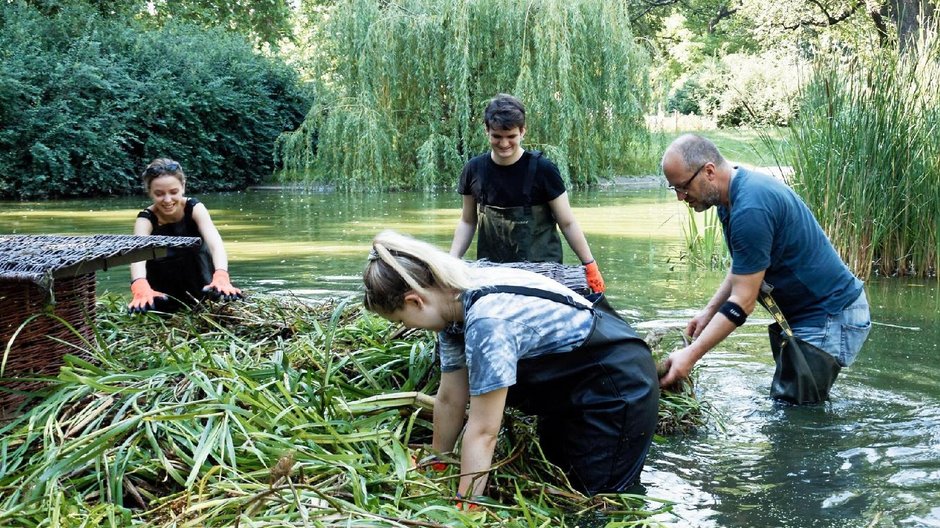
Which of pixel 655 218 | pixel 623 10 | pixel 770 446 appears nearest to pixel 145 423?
pixel 770 446

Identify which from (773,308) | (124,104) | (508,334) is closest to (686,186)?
(773,308)

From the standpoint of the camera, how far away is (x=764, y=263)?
435 centimetres

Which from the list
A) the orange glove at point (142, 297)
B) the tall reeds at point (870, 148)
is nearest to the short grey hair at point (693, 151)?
the orange glove at point (142, 297)

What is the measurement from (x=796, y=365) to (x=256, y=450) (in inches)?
111

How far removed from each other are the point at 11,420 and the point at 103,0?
2510 cm

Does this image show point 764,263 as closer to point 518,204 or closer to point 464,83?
point 518,204

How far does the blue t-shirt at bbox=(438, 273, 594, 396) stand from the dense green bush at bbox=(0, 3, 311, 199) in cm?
1750

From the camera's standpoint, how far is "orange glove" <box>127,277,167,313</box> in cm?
495

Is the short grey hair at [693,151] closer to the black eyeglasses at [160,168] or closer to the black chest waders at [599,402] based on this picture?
the black chest waders at [599,402]

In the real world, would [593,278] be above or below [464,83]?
below

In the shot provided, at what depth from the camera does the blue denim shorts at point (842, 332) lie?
470 cm

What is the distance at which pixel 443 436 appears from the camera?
3.49 m

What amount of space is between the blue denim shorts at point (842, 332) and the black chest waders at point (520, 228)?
1525 millimetres

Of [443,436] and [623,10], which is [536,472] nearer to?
[443,436]
